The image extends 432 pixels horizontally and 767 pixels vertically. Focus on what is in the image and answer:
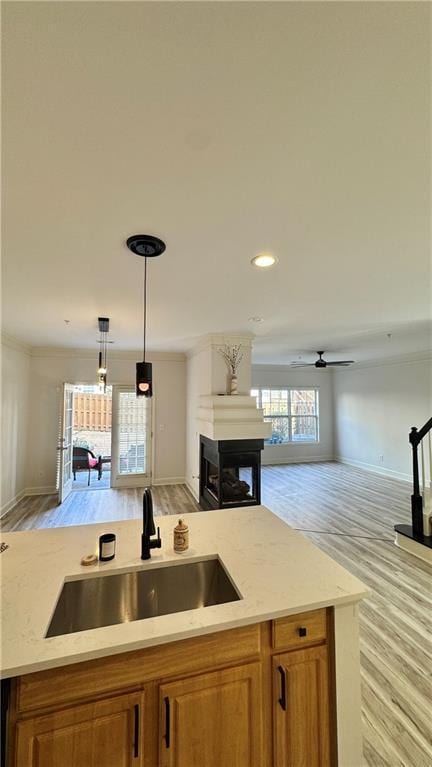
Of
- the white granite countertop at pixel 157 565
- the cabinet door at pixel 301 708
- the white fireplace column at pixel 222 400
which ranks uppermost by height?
the white fireplace column at pixel 222 400

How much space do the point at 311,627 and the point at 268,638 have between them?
0.61 ft

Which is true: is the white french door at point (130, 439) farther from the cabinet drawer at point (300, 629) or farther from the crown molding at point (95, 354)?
the cabinet drawer at point (300, 629)

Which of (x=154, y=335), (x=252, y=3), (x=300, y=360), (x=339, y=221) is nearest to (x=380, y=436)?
(x=300, y=360)

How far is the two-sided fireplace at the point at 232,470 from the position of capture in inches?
169

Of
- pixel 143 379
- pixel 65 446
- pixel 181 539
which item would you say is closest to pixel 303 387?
pixel 65 446

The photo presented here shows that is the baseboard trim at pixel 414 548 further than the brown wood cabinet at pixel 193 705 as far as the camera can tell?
Yes

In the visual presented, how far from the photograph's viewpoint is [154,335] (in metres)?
4.61

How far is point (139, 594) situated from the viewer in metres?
1.51

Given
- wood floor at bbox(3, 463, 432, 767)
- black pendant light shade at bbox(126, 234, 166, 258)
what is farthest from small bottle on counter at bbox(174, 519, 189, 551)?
black pendant light shade at bbox(126, 234, 166, 258)

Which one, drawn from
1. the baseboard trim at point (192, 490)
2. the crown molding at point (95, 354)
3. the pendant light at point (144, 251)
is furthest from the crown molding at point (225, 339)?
the baseboard trim at point (192, 490)

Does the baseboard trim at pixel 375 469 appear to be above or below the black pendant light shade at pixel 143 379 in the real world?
below

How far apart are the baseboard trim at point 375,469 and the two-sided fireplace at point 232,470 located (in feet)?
12.5

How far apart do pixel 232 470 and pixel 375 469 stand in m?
4.34

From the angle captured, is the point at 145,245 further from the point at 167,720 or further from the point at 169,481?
the point at 169,481
